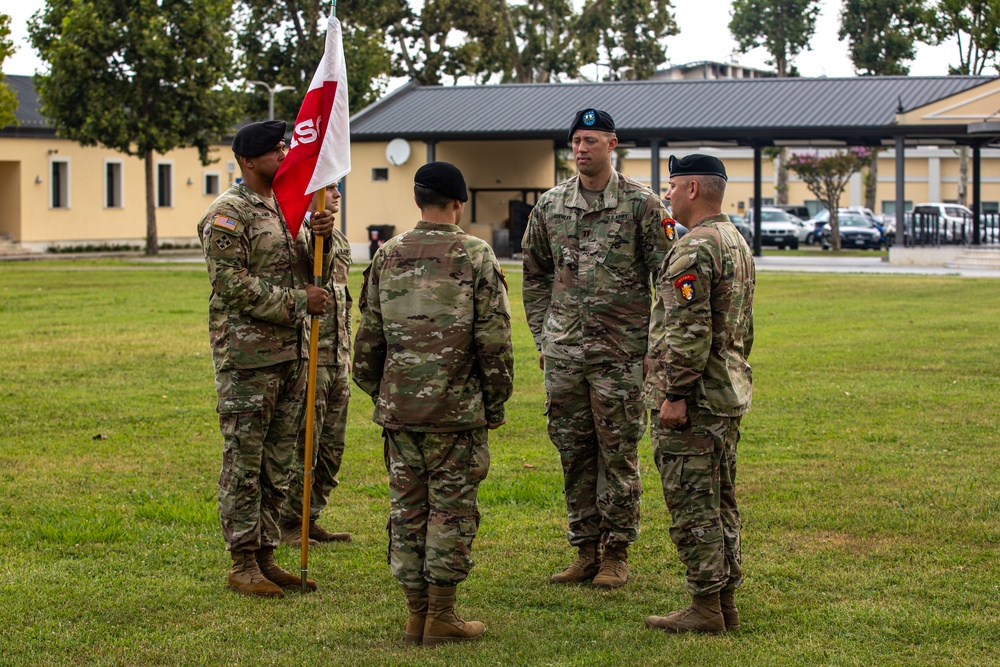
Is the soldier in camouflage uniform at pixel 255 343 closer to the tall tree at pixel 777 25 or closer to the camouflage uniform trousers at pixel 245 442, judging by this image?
the camouflage uniform trousers at pixel 245 442

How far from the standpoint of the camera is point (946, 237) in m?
35.4

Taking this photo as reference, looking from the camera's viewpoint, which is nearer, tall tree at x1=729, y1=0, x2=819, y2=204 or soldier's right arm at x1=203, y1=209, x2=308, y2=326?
soldier's right arm at x1=203, y1=209, x2=308, y2=326

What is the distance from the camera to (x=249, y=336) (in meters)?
5.70

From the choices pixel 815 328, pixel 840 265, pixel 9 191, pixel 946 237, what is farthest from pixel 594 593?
pixel 9 191

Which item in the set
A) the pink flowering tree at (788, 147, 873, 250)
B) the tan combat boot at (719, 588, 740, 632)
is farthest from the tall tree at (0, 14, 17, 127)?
the tan combat boot at (719, 588, 740, 632)

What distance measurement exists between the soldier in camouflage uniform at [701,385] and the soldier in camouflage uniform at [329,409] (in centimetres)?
210

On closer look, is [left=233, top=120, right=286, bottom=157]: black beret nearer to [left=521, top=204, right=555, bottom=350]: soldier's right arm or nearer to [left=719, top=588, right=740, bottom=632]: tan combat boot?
[left=521, top=204, right=555, bottom=350]: soldier's right arm

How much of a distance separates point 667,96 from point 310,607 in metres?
33.4

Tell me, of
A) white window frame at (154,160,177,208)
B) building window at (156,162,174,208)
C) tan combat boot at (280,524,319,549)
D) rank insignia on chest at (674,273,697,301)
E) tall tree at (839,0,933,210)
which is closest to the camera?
rank insignia on chest at (674,273,697,301)

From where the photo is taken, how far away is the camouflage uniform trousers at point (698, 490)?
202 inches

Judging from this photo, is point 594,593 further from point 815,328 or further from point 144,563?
point 815,328

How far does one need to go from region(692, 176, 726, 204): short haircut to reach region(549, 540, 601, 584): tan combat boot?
6.10ft

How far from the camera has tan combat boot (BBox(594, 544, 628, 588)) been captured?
5887 mm

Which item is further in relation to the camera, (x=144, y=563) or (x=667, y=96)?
(x=667, y=96)
